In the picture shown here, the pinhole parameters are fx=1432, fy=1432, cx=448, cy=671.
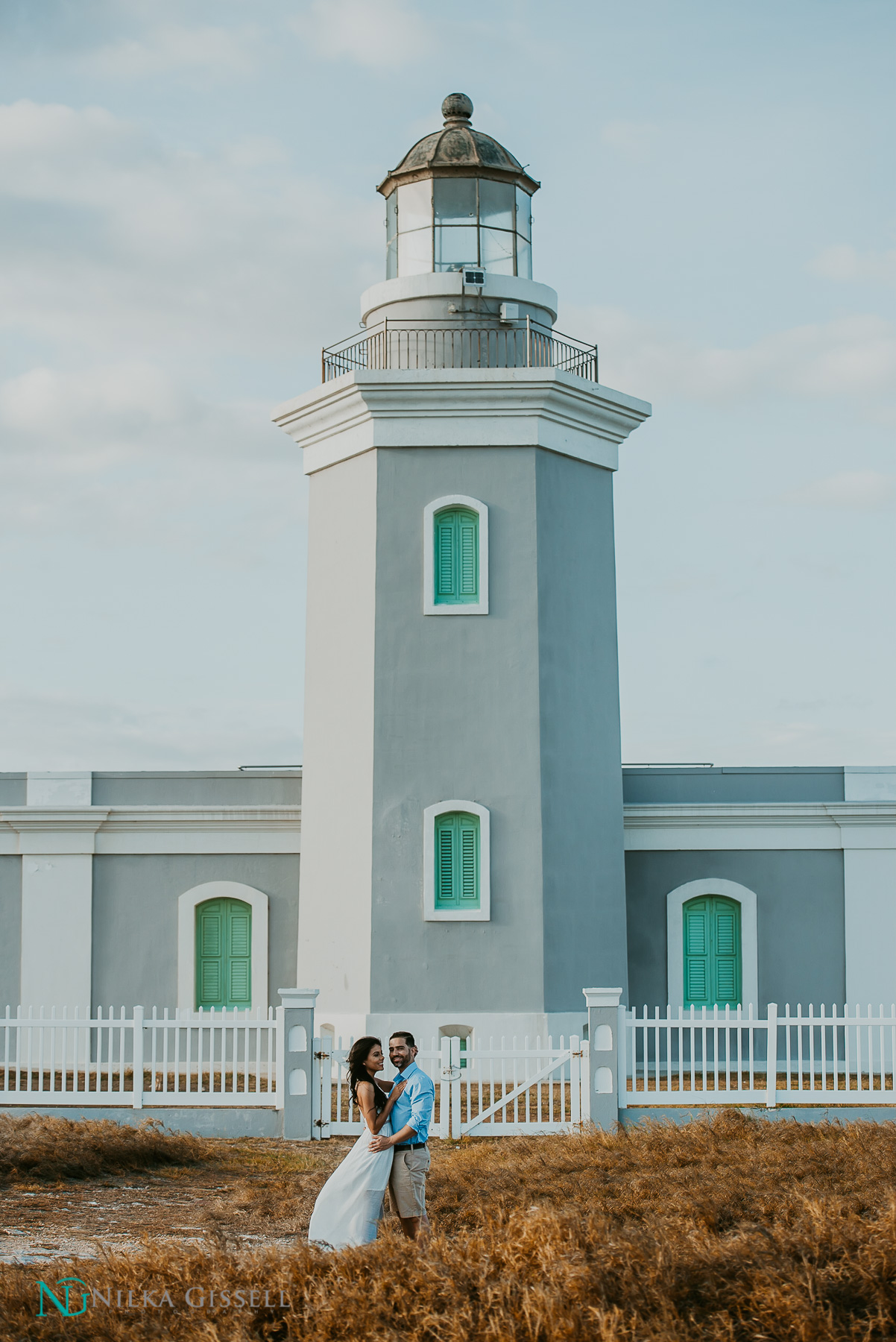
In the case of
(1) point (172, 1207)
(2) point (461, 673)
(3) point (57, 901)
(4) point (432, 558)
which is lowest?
(1) point (172, 1207)

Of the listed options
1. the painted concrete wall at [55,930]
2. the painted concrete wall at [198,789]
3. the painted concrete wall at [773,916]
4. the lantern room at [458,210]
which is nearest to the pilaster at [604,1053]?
the painted concrete wall at [773,916]

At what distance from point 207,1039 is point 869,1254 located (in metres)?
13.4

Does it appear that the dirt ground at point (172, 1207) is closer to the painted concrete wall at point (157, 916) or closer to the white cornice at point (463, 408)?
the painted concrete wall at point (157, 916)

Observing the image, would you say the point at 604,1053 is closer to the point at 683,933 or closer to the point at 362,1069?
the point at 683,933

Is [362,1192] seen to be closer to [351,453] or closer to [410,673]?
[410,673]

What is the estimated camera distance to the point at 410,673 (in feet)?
56.3

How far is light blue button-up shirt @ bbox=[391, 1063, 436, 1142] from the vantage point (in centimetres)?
806

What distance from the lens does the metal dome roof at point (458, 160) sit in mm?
18672

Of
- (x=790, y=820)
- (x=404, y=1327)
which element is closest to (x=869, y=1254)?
(x=404, y=1327)

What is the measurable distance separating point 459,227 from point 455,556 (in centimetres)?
457

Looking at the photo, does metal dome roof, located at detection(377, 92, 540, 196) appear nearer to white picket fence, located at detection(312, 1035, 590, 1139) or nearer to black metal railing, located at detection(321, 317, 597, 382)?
black metal railing, located at detection(321, 317, 597, 382)

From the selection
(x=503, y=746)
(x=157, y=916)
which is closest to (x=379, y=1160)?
(x=503, y=746)

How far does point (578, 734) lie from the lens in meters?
17.5

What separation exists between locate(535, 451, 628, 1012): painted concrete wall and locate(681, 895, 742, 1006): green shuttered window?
1560 mm
